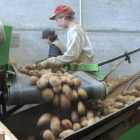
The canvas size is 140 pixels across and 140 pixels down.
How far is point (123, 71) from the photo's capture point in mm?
5574

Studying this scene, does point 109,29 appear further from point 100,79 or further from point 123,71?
point 100,79

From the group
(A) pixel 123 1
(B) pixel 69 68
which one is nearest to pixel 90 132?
(B) pixel 69 68

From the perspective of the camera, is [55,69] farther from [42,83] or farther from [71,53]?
[42,83]

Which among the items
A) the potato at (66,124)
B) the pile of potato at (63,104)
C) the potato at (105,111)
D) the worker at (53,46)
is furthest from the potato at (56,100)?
the worker at (53,46)

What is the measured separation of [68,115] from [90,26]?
3.89 m

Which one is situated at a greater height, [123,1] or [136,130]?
[123,1]

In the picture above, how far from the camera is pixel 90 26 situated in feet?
17.8

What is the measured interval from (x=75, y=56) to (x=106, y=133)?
0.77m

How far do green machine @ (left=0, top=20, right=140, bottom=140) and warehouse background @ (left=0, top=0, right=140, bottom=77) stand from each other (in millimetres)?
3073

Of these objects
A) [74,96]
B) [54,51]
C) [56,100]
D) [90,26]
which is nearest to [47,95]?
[56,100]

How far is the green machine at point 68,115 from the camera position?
1386 millimetres

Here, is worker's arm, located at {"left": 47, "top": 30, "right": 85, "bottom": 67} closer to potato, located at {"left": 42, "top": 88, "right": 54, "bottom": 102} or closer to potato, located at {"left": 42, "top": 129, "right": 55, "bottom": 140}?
potato, located at {"left": 42, "top": 88, "right": 54, "bottom": 102}

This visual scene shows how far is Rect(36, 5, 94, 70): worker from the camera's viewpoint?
2.03 metres

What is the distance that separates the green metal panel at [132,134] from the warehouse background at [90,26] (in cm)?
364
